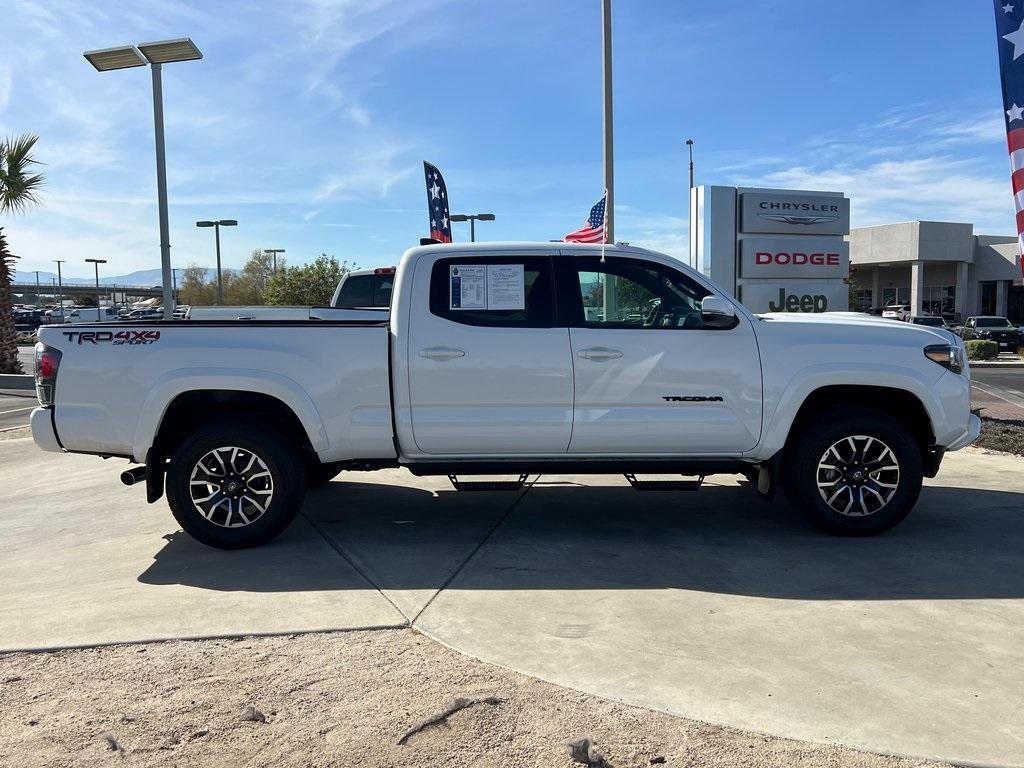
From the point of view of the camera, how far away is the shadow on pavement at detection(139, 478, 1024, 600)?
4.77 m

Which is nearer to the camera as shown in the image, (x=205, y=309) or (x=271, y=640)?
(x=271, y=640)

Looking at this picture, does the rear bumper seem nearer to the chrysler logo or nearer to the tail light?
the tail light

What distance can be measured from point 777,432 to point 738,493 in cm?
181

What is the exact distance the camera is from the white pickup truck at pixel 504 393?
208 inches

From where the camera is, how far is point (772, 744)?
9.86 ft

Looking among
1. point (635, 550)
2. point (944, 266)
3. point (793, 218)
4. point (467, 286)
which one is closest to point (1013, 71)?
point (793, 218)

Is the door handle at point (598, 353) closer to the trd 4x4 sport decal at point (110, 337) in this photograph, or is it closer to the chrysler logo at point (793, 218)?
the trd 4x4 sport decal at point (110, 337)

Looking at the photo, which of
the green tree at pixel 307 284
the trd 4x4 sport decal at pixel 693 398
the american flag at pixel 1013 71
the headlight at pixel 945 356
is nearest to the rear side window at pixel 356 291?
the trd 4x4 sport decal at pixel 693 398

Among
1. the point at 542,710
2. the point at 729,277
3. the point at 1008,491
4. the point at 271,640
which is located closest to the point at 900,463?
the point at 1008,491

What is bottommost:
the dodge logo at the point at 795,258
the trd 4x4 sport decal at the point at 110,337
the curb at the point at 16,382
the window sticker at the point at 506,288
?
the curb at the point at 16,382

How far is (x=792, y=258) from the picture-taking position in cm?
1375

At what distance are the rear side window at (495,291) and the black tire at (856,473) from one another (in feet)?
6.58

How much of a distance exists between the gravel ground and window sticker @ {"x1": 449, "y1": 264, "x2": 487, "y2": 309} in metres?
6.32

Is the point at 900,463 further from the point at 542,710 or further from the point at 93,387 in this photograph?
the point at 93,387
